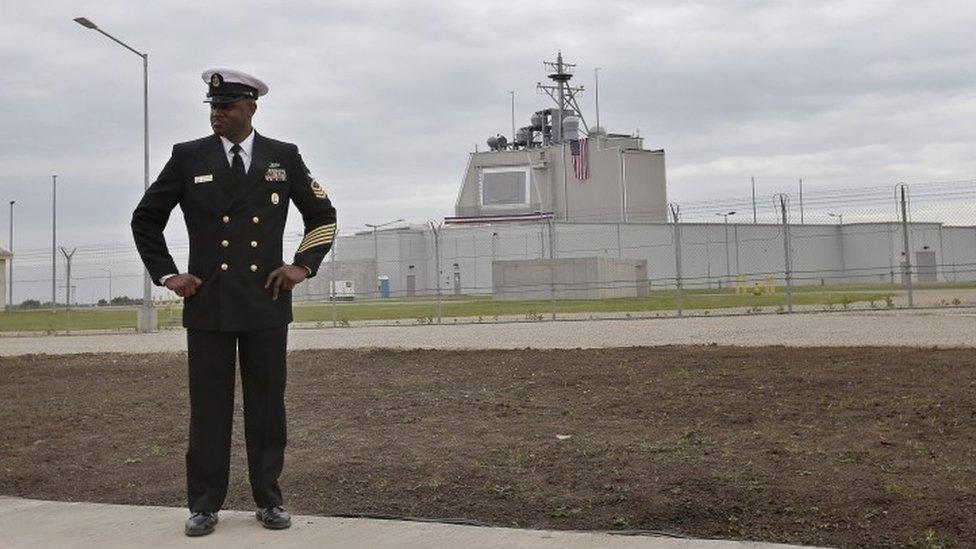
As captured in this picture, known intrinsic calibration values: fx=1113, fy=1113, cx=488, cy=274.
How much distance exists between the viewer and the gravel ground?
15.6 m

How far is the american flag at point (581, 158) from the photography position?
2515 inches

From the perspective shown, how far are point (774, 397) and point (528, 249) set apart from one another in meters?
45.3

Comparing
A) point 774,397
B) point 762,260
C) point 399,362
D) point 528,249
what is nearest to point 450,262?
point 528,249

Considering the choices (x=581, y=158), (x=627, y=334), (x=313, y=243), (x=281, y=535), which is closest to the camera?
(x=281, y=535)

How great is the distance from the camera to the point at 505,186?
6719 cm

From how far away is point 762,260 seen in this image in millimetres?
53906

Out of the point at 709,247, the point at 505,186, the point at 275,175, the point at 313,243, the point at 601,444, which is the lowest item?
the point at 601,444

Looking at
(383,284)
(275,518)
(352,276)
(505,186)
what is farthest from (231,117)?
(505,186)

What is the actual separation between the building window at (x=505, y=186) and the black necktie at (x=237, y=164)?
203 ft

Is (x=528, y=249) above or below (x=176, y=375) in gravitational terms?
above

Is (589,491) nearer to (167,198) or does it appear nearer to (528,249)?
(167,198)

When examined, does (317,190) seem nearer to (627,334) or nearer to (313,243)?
(313,243)

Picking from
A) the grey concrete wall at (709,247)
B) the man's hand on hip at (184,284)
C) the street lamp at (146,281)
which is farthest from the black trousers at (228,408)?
the grey concrete wall at (709,247)

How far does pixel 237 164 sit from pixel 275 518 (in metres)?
1.44
